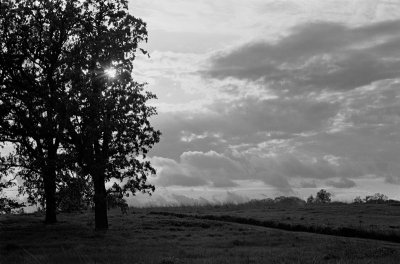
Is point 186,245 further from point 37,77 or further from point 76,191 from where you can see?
point 37,77

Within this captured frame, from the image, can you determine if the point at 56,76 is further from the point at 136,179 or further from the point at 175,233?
the point at 175,233

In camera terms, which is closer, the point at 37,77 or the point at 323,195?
the point at 37,77

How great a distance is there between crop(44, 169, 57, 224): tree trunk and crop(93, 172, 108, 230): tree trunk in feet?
11.0

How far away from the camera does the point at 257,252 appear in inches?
1056

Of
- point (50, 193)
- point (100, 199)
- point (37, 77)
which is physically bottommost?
point (100, 199)

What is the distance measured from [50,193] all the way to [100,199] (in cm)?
878

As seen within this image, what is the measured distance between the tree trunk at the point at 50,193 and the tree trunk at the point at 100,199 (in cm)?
335

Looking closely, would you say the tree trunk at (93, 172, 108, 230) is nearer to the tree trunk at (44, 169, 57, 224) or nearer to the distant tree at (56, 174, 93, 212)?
the distant tree at (56, 174, 93, 212)

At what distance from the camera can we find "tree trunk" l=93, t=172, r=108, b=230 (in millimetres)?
38312

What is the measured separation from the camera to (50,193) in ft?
147

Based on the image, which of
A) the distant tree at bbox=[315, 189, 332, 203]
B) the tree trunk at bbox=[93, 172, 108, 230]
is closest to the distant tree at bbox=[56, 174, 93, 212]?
the tree trunk at bbox=[93, 172, 108, 230]

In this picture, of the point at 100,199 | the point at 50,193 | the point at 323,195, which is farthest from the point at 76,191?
the point at 323,195

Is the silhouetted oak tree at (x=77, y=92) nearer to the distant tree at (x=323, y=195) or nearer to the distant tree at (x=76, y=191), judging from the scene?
the distant tree at (x=76, y=191)

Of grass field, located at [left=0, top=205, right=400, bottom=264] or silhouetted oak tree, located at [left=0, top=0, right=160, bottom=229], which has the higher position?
silhouetted oak tree, located at [left=0, top=0, right=160, bottom=229]
